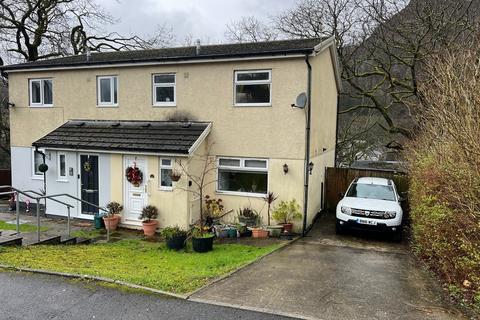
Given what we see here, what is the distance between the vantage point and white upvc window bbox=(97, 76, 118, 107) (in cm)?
1423

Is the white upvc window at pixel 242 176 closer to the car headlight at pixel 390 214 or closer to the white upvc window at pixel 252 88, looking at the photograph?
the white upvc window at pixel 252 88

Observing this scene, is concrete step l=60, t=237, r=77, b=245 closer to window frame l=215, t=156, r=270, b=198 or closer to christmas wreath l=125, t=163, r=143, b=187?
christmas wreath l=125, t=163, r=143, b=187

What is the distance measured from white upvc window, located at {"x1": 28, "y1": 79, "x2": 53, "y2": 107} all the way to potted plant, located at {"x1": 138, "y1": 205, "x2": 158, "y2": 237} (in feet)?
22.9

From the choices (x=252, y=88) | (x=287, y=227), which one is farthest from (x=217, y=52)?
(x=287, y=227)

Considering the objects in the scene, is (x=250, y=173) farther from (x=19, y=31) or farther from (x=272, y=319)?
(x=19, y=31)

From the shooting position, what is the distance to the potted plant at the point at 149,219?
12.0m

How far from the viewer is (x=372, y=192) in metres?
12.3

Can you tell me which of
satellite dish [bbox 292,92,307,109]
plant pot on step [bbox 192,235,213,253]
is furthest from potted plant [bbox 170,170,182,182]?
satellite dish [bbox 292,92,307,109]

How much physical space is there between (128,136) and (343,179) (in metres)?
8.51

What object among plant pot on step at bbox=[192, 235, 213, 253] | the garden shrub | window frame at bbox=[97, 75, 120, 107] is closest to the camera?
the garden shrub

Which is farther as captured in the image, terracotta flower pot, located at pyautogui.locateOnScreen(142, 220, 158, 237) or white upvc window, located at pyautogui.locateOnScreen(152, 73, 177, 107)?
white upvc window, located at pyautogui.locateOnScreen(152, 73, 177, 107)

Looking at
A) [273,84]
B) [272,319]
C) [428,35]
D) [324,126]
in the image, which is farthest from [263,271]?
[428,35]

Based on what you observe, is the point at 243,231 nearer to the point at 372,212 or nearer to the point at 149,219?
the point at 149,219

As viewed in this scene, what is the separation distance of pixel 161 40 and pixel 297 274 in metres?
26.7
